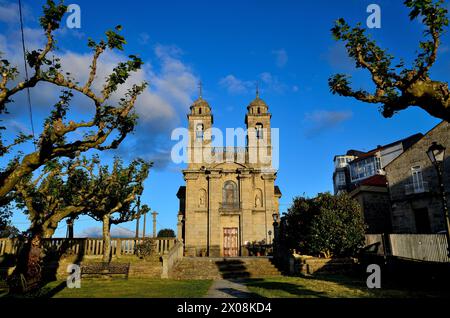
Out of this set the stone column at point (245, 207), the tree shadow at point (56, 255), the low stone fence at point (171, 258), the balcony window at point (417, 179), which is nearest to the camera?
the tree shadow at point (56, 255)

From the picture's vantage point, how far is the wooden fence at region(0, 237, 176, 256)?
66.9 ft

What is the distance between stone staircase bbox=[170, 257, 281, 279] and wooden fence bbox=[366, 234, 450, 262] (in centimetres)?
642

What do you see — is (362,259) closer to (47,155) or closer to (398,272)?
(398,272)

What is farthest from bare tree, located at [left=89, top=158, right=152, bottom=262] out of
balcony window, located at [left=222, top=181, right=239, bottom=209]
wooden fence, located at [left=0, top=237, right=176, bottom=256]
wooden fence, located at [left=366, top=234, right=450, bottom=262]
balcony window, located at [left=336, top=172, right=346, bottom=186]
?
balcony window, located at [left=336, top=172, right=346, bottom=186]

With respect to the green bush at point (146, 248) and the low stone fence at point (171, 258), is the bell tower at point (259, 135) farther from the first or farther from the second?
the green bush at point (146, 248)

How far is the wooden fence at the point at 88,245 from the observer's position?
66.9 feet

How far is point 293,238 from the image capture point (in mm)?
25469

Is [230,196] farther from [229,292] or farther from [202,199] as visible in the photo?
[229,292]

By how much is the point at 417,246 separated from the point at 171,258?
43.6 ft

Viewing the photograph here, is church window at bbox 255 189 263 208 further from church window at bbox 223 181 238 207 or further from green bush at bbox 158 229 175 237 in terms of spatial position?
green bush at bbox 158 229 175 237

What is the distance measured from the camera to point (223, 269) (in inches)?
780

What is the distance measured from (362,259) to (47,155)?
1689 centimetres

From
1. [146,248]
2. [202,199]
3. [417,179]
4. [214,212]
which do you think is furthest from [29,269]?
[417,179]

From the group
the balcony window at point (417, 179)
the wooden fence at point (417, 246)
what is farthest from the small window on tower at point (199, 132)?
the wooden fence at point (417, 246)
